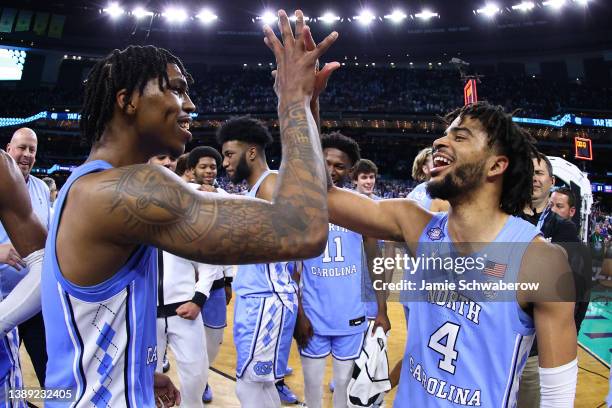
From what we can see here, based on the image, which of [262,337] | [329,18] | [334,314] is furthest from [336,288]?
[329,18]

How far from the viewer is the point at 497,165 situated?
2168 millimetres

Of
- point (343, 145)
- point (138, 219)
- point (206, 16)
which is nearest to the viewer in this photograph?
point (138, 219)

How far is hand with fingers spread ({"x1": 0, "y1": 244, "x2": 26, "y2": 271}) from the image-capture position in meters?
2.34

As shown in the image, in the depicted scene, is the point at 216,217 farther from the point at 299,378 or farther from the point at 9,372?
the point at 299,378

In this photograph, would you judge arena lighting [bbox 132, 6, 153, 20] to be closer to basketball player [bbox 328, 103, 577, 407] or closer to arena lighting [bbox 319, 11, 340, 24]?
arena lighting [bbox 319, 11, 340, 24]

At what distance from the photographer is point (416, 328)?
2109 mm

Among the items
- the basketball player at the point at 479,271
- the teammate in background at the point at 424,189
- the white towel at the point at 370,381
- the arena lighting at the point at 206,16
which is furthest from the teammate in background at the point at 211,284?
the arena lighting at the point at 206,16

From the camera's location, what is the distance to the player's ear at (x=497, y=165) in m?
2.16

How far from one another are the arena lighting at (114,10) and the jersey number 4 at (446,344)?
31.9 metres

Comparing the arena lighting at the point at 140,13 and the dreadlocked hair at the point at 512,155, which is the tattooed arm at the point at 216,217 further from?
the arena lighting at the point at 140,13

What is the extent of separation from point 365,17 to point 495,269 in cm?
3080

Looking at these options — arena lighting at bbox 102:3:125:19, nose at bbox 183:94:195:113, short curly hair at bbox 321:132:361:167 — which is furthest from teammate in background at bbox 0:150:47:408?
arena lighting at bbox 102:3:125:19

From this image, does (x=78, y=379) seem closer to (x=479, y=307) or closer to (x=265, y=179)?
(x=479, y=307)

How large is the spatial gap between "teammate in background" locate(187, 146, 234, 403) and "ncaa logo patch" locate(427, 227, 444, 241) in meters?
2.32
